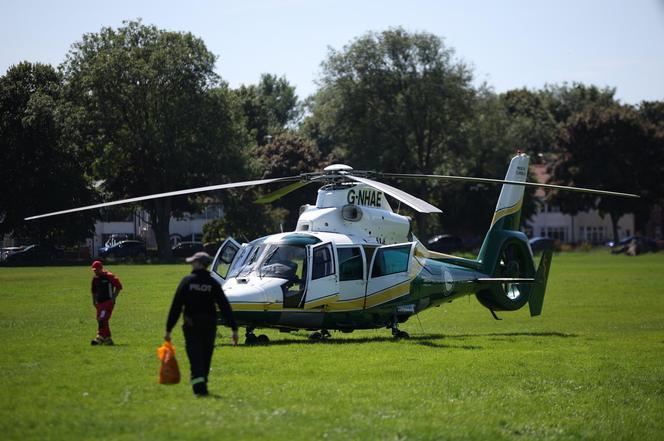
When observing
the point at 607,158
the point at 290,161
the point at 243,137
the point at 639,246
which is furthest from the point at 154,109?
the point at 607,158

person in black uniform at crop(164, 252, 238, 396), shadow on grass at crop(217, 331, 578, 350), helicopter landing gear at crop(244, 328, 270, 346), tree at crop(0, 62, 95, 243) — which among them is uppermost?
tree at crop(0, 62, 95, 243)

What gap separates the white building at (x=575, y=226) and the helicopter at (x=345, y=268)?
95.8m

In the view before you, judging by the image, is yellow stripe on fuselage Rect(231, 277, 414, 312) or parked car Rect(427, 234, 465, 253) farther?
parked car Rect(427, 234, 465, 253)

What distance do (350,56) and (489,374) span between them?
73.2 m

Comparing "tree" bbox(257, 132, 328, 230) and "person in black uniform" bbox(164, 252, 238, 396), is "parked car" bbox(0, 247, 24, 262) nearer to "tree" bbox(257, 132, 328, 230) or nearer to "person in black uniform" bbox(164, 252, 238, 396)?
"tree" bbox(257, 132, 328, 230)

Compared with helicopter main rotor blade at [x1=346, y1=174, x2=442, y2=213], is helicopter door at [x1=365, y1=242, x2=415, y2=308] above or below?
below

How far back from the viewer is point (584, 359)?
65.8 feet

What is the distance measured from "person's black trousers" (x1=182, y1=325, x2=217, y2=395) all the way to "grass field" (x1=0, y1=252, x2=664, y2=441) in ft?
0.80

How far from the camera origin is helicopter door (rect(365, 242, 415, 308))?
23.4 metres

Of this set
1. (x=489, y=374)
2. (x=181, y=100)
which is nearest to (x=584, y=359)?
(x=489, y=374)

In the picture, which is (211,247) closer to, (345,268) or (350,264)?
(350,264)

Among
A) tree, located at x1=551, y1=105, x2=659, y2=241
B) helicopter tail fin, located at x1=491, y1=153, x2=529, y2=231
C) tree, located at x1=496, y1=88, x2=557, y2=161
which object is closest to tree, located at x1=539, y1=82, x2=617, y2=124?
tree, located at x1=496, y1=88, x2=557, y2=161

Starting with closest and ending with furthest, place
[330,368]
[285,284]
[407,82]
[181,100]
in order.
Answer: [330,368]
[285,284]
[181,100]
[407,82]

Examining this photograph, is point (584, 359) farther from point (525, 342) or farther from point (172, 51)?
point (172, 51)
